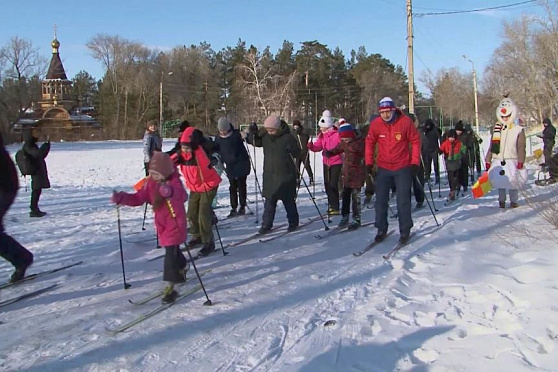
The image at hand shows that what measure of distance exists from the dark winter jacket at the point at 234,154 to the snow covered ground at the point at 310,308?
191cm

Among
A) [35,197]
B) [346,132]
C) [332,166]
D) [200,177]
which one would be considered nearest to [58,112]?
[35,197]

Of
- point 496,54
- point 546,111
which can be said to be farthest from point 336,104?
point 546,111

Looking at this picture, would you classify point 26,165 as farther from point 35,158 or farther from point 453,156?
point 453,156

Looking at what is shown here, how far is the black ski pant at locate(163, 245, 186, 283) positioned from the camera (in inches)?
204

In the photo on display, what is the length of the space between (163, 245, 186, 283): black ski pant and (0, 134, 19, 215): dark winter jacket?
148cm

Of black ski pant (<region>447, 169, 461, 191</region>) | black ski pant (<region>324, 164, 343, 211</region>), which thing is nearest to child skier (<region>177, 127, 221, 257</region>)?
black ski pant (<region>324, 164, 343, 211</region>)

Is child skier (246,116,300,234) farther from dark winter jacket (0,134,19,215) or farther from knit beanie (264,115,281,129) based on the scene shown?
dark winter jacket (0,134,19,215)

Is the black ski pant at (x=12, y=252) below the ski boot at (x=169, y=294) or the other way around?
the other way around

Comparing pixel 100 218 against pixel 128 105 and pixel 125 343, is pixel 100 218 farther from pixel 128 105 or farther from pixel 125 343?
pixel 128 105

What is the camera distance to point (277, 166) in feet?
27.0

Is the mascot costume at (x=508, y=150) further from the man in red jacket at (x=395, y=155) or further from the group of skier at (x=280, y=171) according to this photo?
the man in red jacket at (x=395, y=155)

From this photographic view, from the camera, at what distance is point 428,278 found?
575cm

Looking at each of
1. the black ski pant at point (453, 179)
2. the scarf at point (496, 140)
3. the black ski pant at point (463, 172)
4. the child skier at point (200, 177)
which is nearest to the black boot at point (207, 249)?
the child skier at point (200, 177)

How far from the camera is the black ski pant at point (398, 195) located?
286 inches
